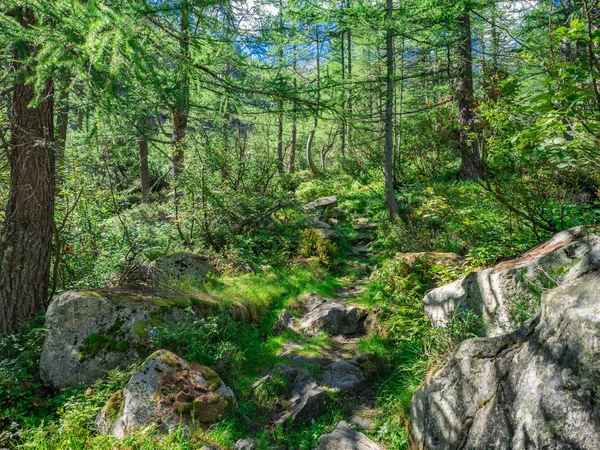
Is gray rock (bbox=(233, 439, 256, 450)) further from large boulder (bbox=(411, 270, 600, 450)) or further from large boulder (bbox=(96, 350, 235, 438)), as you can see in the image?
large boulder (bbox=(411, 270, 600, 450))

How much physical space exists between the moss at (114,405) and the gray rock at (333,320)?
3357 millimetres

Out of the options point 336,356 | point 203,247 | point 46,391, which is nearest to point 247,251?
point 203,247

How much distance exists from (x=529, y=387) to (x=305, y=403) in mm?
2777

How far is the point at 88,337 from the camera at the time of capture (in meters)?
5.01

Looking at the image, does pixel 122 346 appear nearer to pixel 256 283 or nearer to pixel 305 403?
pixel 305 403

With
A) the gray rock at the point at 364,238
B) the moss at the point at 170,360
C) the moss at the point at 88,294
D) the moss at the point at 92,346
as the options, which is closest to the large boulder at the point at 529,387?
the moss at the point at 170,360

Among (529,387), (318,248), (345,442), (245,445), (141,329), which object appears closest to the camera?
(529,387)

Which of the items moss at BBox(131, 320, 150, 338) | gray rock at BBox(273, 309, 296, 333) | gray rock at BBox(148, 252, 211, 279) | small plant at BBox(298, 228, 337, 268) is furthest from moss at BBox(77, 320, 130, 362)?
small plant at BBox(298, 228, 337, 268)

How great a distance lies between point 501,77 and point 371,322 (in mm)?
4873

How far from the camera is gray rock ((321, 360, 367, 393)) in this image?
203 inches

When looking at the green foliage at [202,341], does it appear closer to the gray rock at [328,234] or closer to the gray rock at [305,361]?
the gray rock at [305,361]

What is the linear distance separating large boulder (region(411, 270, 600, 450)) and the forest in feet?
0.05

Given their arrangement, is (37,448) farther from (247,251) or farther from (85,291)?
(247,251)

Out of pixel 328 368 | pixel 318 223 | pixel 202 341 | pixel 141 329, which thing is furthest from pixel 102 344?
pixel 318 223
